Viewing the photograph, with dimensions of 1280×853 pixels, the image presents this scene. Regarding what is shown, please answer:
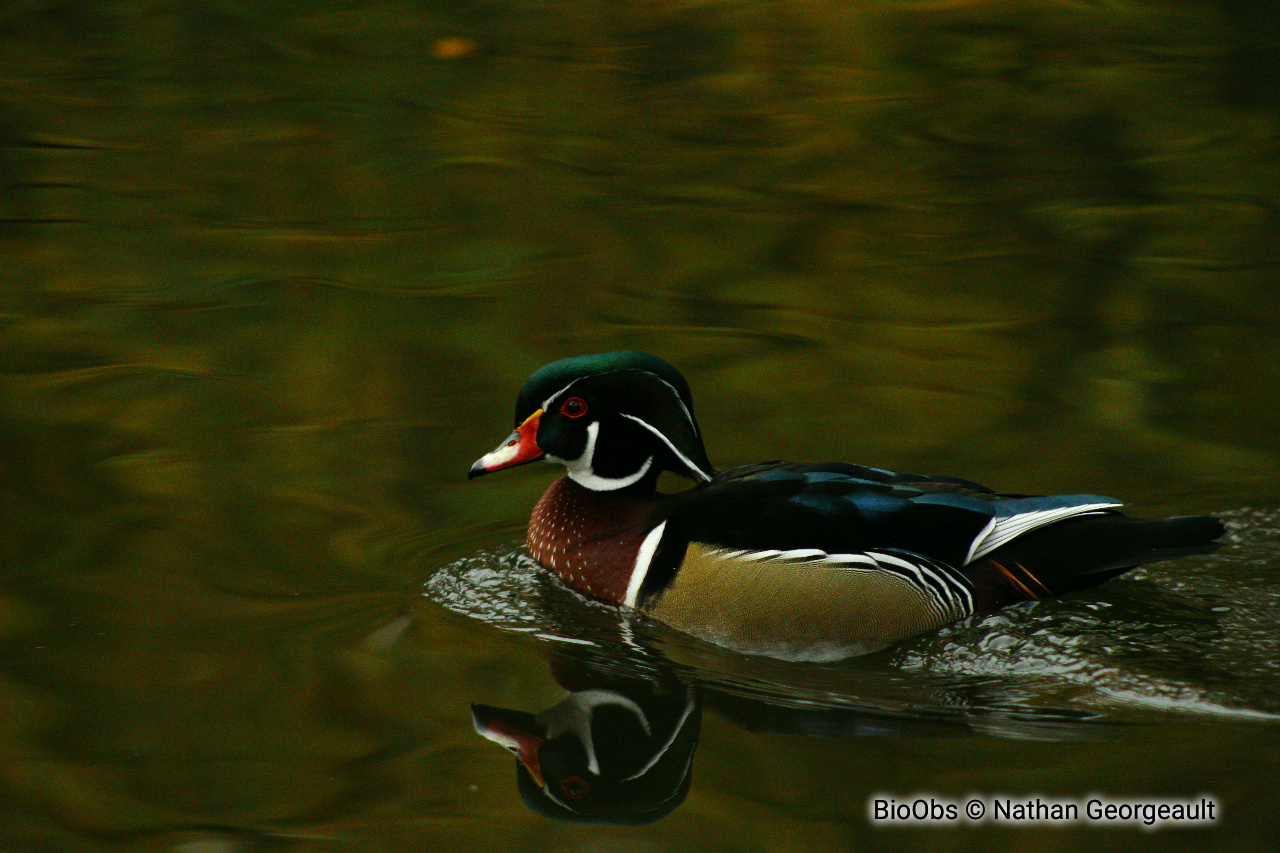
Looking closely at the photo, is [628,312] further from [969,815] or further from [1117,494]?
[969,815]

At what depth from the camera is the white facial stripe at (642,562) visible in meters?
5.75

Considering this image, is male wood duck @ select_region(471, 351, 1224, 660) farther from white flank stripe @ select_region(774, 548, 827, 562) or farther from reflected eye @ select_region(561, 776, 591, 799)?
reflected eye @ select_region(561, 776, 591, 799)

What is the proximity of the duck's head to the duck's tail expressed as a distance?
119cm

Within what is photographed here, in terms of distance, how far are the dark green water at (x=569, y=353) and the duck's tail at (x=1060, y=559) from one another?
0.11 m

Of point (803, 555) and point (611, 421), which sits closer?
point (803, 555)

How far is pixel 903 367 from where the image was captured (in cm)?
809

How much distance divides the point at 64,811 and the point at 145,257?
588 cm

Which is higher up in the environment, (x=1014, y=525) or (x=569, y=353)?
(x=1014, y=525)

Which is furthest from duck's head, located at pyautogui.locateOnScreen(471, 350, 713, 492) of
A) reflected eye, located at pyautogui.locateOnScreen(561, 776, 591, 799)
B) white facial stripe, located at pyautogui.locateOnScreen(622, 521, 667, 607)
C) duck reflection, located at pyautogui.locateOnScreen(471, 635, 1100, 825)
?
reflected eye, located at pyautogui.locateOnScreen(561, 776, 591, 799)

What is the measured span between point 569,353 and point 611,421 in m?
2.20

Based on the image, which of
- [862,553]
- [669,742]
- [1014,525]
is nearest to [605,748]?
[669,742]

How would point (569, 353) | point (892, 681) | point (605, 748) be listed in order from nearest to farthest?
point (605, 748) < point (892, 681) < point (569, 353)

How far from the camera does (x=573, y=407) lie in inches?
237

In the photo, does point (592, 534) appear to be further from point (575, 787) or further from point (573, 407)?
point (575, 787)
